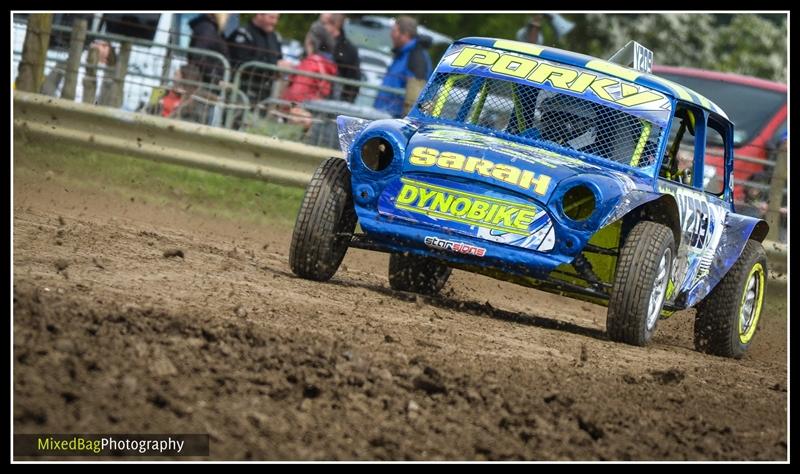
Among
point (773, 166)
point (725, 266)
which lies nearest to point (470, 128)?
point (725, 266)

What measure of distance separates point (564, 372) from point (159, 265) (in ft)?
7.17

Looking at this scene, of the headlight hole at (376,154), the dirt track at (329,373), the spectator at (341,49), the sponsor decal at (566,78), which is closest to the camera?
the dirt track at (329,373)

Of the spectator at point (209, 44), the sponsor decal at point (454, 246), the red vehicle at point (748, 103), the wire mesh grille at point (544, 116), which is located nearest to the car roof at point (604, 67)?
the wire mesh grille at point (544, 116)

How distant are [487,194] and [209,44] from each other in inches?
272

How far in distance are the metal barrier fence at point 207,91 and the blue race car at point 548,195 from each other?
11.8 ft

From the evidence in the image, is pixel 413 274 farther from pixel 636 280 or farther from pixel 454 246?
pixel 636 280

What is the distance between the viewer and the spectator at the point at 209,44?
38.0 feet

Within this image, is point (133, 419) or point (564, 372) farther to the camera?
point (564, 372)

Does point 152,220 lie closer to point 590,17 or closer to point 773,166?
point 773,166

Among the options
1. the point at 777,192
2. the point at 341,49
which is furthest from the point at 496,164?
the point at 341,49

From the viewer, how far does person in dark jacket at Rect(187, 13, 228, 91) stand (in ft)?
38.0

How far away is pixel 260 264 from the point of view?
7.27 m

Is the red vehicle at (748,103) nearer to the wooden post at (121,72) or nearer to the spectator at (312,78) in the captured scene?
the spectator at (312,78)

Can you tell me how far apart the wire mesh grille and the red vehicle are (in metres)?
5.92
